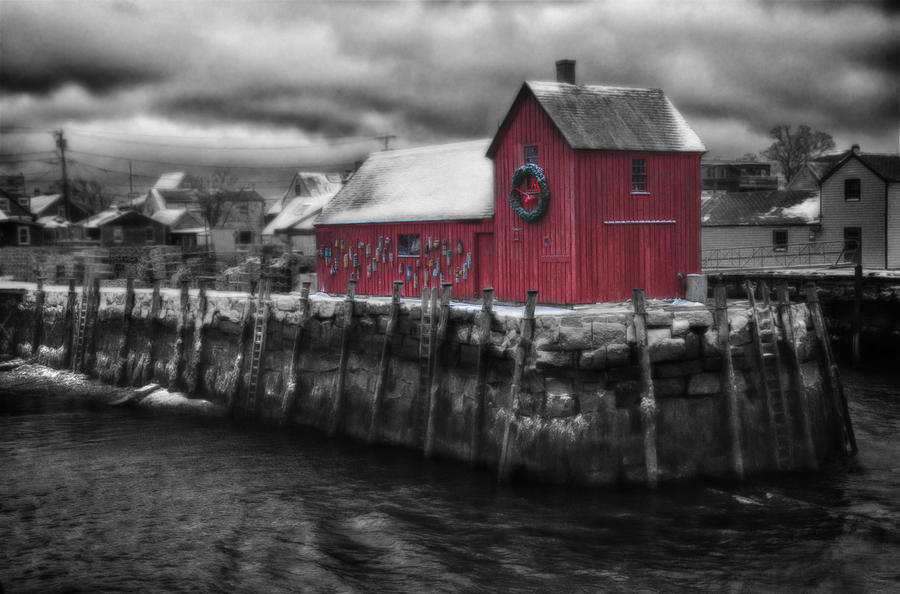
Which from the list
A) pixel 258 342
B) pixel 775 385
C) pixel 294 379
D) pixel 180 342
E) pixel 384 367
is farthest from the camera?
pixel 180 342

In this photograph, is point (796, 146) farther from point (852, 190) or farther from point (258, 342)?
point (258, 342)

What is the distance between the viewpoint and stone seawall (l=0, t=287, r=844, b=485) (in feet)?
46.7

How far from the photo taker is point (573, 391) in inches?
561

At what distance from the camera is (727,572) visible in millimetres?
11469

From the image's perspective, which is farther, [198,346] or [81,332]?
[81,332]

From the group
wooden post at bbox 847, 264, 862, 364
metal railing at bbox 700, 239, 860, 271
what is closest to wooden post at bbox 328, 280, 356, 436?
wooden post at bbox 847, 264, 862, 364

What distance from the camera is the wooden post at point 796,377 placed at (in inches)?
610

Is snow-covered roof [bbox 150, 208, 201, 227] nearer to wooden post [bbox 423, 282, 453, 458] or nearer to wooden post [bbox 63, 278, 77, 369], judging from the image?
wooden post [bbox 63, 278, 77, 369]

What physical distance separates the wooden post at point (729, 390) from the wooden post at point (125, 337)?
18.5 metres

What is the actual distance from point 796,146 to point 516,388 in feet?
280

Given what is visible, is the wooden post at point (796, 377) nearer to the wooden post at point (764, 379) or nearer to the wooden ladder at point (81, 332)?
the wooden post at point (764, 379)

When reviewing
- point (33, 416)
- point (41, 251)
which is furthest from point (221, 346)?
point (41, 251)

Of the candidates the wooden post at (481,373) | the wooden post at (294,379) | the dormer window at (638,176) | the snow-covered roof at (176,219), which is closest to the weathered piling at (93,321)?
the wooden post at (294,379)

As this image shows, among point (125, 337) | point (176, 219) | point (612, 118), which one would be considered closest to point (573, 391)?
point (612, 118)
